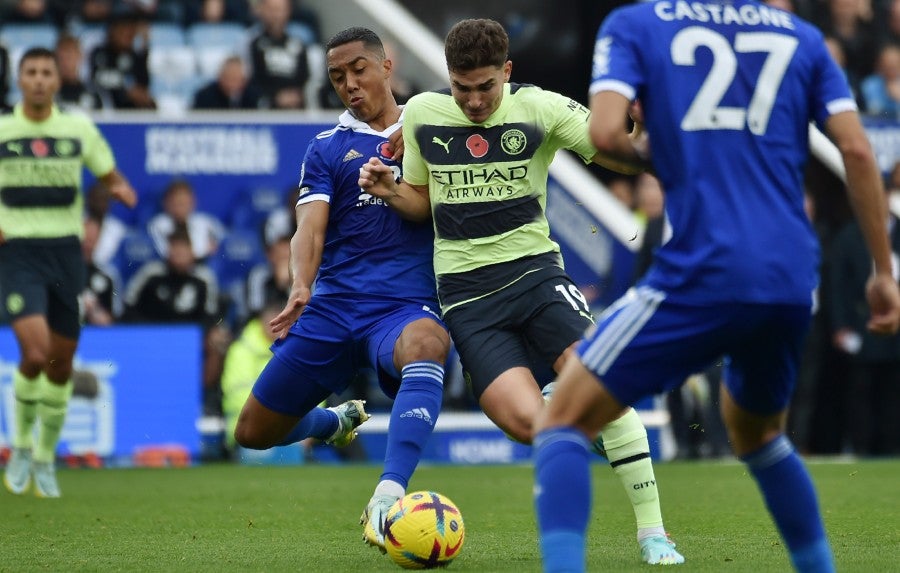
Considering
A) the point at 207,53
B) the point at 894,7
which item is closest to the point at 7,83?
the point at 207,53

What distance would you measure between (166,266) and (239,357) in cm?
131

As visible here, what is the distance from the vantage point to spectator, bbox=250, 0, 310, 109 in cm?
1692

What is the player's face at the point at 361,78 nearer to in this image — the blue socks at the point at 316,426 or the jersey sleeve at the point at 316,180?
the jersey sleeve at the point at 316,180

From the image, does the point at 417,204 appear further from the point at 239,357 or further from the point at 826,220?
the point at 826,220

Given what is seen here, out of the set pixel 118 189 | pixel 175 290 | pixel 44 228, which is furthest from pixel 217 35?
pixel 118 189

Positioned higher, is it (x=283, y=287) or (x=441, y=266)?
(x=441, y=266)

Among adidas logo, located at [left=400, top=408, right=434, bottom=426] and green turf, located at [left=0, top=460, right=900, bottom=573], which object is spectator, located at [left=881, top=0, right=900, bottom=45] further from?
adidas logo, located at [left=400, top=408, right=434, bottom=426]

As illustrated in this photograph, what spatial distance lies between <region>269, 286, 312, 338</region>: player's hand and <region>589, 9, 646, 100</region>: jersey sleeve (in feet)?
8.01

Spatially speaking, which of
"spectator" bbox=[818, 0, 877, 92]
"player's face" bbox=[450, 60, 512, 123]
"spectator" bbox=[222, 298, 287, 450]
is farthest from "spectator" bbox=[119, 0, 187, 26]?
"player's face" bbox=[450, 60, 512, 123]

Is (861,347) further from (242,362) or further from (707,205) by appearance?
(707,205)

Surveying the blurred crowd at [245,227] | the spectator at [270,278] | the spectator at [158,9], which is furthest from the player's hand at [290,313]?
the spectator at [158,9]

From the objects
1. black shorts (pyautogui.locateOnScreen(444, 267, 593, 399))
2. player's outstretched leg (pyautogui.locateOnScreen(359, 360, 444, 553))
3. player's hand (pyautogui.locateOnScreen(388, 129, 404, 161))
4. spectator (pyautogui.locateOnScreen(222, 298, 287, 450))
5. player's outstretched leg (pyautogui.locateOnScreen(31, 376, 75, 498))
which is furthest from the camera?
spectator (pyautogui.locateOnScreen(222, 298, 287, 450))

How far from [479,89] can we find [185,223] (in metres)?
9.46

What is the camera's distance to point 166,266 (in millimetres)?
15500
